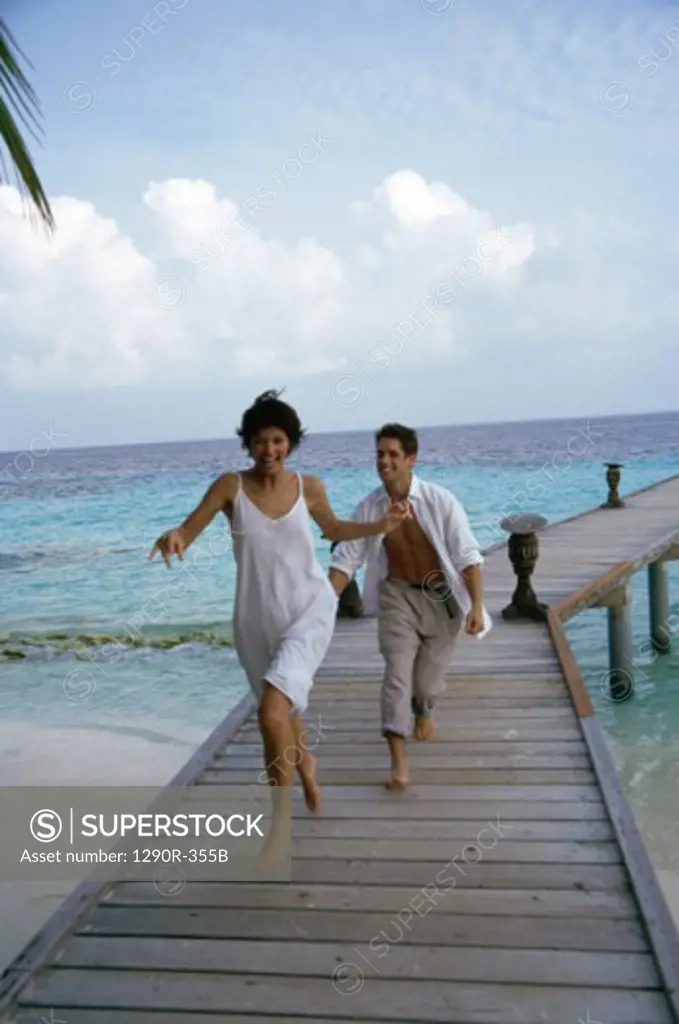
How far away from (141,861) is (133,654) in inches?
444


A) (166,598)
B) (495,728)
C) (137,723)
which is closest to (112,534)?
(166,598)

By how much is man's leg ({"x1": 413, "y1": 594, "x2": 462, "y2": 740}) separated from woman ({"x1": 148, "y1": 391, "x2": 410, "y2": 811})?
1.14 metres

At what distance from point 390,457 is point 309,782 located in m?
1.46

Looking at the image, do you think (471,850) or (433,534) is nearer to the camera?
(471,850)

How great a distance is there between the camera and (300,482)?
396 centimetres

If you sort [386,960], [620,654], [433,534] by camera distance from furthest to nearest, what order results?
[620,654] → [433,534] → [386,960]

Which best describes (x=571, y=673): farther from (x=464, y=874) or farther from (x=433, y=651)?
(x=464, y=874)

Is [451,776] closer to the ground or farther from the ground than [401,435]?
closer to the ground

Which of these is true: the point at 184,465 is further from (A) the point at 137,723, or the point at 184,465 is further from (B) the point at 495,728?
(B) the point at 495,728

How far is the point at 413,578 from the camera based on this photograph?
4.97 meters

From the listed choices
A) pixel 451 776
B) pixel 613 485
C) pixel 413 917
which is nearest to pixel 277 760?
pixel 413 917

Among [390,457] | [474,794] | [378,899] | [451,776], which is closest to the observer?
[378,899]

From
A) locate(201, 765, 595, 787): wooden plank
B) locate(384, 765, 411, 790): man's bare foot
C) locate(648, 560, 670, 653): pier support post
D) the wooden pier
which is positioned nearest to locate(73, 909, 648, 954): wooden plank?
the wooden pier

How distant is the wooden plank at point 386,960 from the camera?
9.88ft
